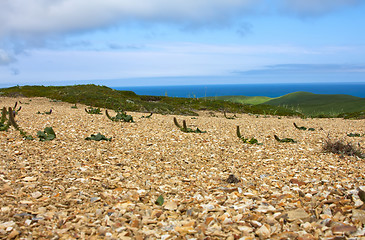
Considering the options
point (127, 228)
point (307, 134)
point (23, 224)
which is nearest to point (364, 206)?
point (127, 228)

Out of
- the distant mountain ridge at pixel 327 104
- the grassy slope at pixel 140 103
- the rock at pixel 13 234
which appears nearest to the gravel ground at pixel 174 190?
the rock at pixel 13 234

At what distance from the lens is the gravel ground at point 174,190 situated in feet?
11.5

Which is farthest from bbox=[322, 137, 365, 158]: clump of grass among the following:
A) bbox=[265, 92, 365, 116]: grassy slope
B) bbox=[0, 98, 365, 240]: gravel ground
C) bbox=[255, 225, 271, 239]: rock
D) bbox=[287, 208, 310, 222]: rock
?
bbox=[265, 92, 365, 116]: grassy slope

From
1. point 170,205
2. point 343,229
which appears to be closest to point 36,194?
point 170,205

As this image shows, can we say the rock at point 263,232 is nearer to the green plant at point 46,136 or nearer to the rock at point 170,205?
the rock at point 170,205

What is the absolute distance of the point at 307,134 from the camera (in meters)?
10.2

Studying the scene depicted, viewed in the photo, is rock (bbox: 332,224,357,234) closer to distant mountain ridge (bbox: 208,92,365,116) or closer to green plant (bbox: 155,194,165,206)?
green plant (bbox: 155,194,165,206)

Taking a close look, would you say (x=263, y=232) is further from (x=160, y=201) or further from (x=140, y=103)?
(x=140, y=103)

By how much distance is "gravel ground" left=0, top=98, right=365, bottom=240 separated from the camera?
3.50m

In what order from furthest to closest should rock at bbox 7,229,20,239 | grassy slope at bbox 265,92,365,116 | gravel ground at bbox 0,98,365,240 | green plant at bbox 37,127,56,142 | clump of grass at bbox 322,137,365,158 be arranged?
grassy slope at bbox 265,92,365,116
green plant at bbox 37,127,56,142
clump of grass at bbox 322,137,365,158
gravel ground at bbox 0,98,365,240
rock at bbox 7,229,20,239

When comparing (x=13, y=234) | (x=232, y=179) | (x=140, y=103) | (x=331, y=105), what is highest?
(x=331, y=105)

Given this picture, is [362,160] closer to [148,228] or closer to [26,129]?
[148,228]

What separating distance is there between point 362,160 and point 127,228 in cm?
570

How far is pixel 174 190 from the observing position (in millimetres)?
4789
